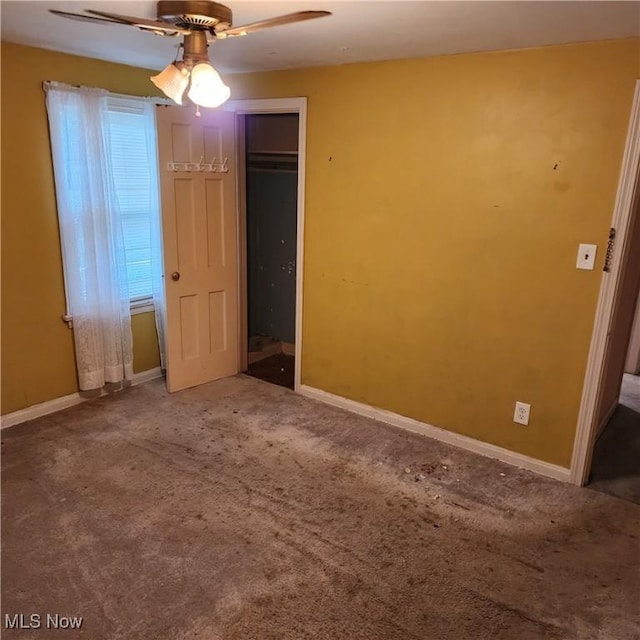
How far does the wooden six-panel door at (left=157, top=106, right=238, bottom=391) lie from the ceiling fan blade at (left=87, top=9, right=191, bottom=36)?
161cm

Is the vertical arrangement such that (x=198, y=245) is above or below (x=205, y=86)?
below

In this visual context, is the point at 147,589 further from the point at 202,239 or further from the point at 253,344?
the point at 253,344

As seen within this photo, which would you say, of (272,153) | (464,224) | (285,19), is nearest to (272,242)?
(272,153)

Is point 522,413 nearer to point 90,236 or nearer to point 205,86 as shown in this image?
point 205,86

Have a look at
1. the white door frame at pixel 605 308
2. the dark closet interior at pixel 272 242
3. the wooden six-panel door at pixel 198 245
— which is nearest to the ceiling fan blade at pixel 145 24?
the wooden six-panel door at pixel 198 245

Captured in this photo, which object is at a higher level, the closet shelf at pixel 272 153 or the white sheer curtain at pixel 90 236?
the closet shelf at pixel 272 153

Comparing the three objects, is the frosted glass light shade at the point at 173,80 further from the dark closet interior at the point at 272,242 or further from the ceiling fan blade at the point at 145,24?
the dark closet interior at the point at 272,242

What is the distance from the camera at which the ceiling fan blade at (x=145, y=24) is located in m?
1.83

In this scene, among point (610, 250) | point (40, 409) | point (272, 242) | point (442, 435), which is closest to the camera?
point (610, 250)

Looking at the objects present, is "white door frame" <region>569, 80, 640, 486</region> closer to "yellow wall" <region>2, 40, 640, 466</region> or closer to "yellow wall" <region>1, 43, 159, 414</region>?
"yellow wall" <region>2, 40, 640, 466</region>

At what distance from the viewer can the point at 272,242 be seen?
15.4ft

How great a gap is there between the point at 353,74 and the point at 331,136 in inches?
15.1

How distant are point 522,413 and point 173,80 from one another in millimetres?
→ 2446

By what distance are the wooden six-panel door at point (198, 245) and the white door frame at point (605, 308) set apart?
251 centimetres
